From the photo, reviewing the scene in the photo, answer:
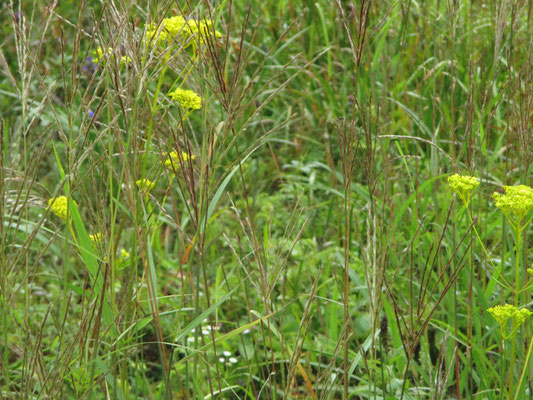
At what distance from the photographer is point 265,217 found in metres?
2.59

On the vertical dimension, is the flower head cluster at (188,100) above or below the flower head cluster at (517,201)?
above

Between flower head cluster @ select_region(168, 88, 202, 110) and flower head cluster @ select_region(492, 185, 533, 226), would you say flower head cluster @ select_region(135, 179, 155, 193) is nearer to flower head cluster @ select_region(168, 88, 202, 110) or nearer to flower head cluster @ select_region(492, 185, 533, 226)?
flower head cluster @ select_region(168, 88, 202, 110)

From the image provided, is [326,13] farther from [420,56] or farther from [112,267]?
[112,267]

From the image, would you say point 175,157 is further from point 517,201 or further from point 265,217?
point 265,217

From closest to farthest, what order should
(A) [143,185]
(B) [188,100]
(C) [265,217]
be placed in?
(A) [143,185] → (B) [188,100] → (C) [265,217]

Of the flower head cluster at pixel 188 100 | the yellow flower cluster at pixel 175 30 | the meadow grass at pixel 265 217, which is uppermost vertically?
the yellow flower cluster at pixel 175 30

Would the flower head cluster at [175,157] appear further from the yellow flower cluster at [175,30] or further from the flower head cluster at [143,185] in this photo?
the yellow flower cluster at [175,30]

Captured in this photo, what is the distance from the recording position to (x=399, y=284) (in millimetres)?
1971

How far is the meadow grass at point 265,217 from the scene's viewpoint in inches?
39.2

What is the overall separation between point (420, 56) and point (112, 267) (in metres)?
2.39

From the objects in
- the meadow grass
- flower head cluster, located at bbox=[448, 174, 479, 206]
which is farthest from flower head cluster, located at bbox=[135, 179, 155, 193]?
flower head cluster, located at bbox=[448, 174, 479, 206]

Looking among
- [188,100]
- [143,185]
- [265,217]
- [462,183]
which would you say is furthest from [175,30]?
[265,217]

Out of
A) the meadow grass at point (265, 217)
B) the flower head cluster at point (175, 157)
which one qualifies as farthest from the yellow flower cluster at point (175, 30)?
the flower head cluster at point (175, 157)

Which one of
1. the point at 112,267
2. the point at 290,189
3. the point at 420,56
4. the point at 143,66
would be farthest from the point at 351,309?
the point at 420,56
